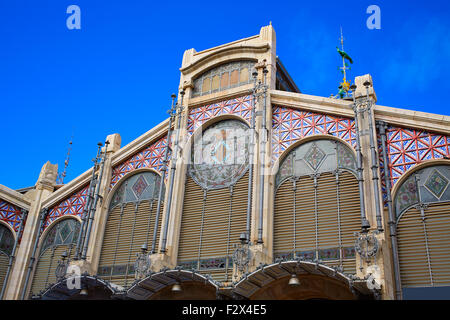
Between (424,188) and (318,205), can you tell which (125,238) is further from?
(424,188)

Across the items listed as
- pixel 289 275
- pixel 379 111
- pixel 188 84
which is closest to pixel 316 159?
pixel 379 111

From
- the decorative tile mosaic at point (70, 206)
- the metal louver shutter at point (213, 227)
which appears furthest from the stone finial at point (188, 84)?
the decorative tile mosaic at point (70, 206)

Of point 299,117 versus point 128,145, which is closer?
point 299,117

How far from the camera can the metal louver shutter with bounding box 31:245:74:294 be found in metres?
22.5

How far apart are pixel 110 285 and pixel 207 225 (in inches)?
181

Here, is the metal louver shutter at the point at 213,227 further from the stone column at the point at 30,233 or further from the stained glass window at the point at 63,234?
the stone column at the point at 30,233

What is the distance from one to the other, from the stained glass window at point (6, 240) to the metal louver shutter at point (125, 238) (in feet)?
19.7

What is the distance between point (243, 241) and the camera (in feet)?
55.0

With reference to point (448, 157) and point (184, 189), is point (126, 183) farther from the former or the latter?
point (448, 157)

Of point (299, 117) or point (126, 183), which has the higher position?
point (299, 117)

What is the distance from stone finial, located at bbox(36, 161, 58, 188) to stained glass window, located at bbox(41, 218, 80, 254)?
2.68 metres

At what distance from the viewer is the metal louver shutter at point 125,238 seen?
20.4 meters
